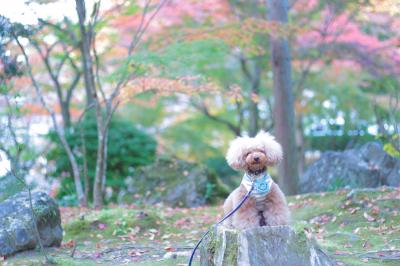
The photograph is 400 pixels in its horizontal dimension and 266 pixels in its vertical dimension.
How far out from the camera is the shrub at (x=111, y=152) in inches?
514

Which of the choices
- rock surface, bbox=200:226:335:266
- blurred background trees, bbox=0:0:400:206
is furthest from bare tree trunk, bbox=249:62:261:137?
rock surface, bbox=200:226:335:266

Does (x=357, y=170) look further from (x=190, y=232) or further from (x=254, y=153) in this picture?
(x=254, y=153)

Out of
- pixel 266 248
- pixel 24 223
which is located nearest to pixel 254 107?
pixel 24 223

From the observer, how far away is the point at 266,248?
15.4 ft

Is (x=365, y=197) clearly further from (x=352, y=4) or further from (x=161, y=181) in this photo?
(x=352, y=4)

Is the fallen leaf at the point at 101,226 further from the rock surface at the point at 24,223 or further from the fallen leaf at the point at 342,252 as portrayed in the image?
the fallen leaf at the point at 342,252

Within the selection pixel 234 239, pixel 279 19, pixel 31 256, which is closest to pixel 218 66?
pixel 279 19

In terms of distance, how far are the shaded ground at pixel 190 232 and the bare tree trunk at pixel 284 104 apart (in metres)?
1.90

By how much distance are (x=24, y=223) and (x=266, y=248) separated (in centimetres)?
307

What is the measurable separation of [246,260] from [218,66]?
12.4 metres

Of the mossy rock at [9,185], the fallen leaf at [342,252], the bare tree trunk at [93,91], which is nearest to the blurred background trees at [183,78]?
the bare tree trunk at [93,91]

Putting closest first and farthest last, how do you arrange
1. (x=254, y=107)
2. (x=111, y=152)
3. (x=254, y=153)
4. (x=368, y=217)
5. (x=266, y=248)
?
(x=266, y=248) < (x=254, y=153) < (x=368, y=217) < (x=111, y=152) < (x=254, y=107)

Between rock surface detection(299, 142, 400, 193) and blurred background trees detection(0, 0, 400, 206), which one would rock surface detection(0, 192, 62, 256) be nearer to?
blurred background trees detection(0, 0, 400, 206)

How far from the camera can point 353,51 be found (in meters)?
13.5
